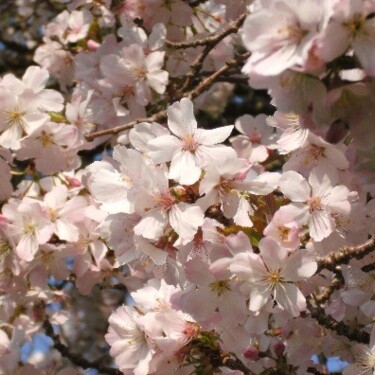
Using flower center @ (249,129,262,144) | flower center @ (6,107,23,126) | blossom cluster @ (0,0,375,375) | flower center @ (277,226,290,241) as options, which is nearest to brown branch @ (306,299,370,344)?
blossom cluster @ (0,0,375,375)

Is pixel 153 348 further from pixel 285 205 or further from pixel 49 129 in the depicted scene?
pixel 49 129

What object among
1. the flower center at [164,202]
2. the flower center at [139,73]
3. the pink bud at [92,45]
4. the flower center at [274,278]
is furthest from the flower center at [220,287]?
the pink bud at [92,45]

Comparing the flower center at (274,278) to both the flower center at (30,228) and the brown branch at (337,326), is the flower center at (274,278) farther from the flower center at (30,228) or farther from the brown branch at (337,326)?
the flower center at (30,228)

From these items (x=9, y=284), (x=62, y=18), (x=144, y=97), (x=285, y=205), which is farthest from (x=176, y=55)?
(x=285, y=205)

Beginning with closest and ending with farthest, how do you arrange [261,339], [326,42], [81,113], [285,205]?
[326,42] < [285,205] < [261,339] < [81,113]

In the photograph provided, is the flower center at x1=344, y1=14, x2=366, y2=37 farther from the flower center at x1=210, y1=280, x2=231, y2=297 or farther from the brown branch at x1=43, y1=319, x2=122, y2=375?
the brown branch at x1=43, y1=319, x2=122, y2=375

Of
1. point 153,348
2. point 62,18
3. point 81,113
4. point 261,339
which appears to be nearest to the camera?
point 153,348
